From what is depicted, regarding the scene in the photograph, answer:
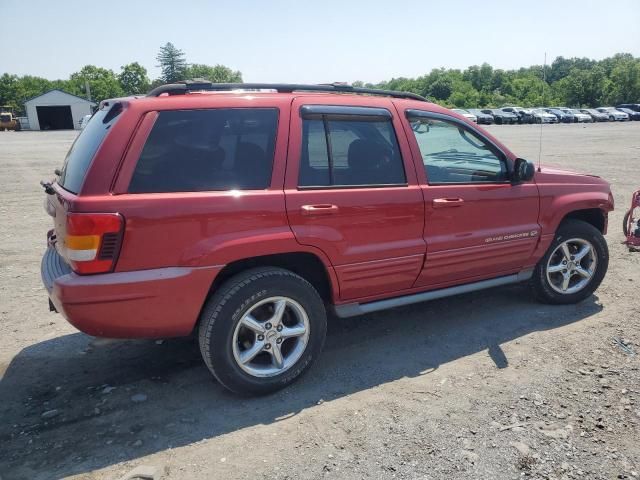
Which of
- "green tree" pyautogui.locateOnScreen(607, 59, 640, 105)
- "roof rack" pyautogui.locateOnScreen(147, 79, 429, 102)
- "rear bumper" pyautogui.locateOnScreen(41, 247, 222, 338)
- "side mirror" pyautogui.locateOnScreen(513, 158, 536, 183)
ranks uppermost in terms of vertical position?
"green tree" pyautogui.locateOnScreen(607, 59, 640, 105)

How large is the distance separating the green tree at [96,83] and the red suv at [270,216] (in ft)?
308

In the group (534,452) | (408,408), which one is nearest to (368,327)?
(408,408)

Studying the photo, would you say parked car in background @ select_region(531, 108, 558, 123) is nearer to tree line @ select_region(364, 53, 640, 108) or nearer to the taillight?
tree line @ select_region(364, 53, 640, 108)

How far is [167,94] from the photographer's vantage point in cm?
328

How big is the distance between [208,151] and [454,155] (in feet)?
7.08

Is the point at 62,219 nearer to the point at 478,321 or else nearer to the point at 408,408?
the point at 408,408

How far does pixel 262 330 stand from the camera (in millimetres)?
3307

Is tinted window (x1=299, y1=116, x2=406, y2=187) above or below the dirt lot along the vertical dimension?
above

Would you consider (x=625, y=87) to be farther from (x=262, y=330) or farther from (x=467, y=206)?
(x=262, y=330)

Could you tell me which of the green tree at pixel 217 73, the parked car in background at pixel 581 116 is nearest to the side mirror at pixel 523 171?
the parked car in background at pixel 581 116

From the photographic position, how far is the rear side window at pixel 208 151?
3000 millimetres

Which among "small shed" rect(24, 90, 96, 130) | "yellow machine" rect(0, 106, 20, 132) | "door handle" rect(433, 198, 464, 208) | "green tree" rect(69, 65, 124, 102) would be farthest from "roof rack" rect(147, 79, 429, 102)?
"green tree" rect(69, 65, 124, 102)

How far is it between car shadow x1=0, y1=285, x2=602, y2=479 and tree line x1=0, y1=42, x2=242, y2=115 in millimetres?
75348

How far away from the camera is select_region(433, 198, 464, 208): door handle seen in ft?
12.6
